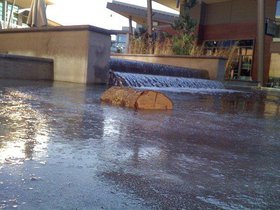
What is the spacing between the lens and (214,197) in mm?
1571

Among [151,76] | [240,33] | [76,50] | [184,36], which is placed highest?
[240,33]

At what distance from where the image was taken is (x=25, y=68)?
8562 millimetres

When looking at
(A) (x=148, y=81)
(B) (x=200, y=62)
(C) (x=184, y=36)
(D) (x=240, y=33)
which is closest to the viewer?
(A) (x=148, y=81)

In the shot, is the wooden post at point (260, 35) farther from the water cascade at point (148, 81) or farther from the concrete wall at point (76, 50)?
the concrete wall at point (76, 50)

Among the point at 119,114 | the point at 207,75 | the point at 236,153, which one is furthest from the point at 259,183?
the point at 207,75

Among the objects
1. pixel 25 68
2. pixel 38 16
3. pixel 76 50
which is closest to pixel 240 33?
pixel 38 16

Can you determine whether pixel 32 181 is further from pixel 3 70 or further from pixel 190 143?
pixel 3 70

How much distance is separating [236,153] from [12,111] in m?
2.02

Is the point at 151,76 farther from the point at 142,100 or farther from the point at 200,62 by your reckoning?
the point at 200,62

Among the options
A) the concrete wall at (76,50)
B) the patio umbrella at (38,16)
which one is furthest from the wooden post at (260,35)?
the concrete wall at (76,50)

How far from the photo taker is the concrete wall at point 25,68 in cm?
813

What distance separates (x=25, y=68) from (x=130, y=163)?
7109mm

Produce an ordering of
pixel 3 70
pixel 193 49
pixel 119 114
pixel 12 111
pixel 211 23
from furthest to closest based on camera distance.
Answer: pixel 211 23 → pixel 193 49 → pixel 3 70 → pixel 119 114 → pixel 12 111

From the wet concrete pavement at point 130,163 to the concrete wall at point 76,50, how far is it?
4.93 meters
